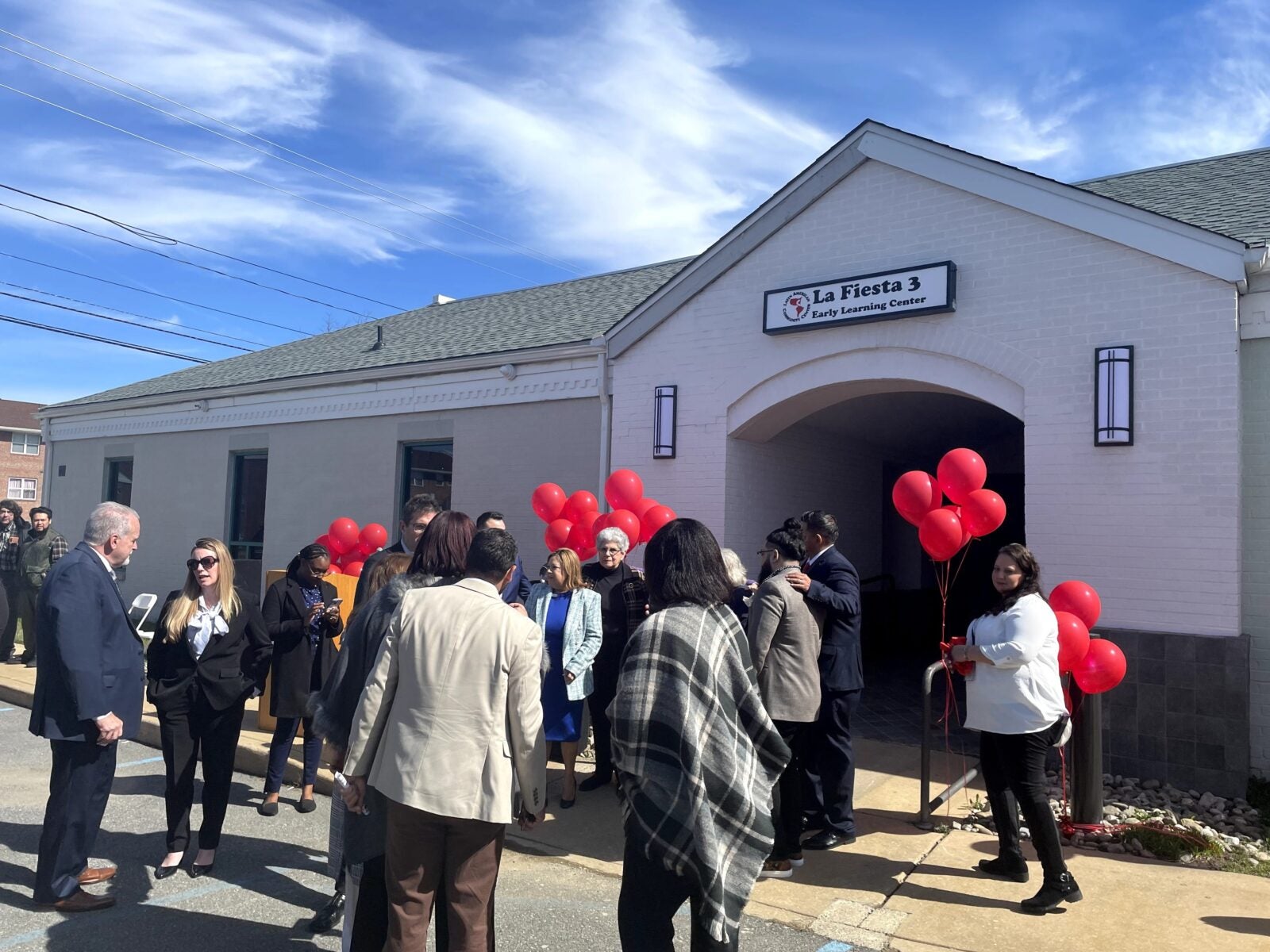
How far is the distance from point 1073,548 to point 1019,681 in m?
2.93

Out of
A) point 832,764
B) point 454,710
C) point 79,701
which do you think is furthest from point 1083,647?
point 79,701

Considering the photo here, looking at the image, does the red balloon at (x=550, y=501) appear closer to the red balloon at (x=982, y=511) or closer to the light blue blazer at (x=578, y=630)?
the light blue blazer at (x=578, y=630)

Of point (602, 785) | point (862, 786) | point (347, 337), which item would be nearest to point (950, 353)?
point (862, 786)

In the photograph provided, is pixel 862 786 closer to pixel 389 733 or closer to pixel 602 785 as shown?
pixel 602 785

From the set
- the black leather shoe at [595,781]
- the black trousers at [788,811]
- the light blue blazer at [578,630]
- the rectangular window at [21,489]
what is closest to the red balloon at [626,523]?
the light blue blazer at [578,630]

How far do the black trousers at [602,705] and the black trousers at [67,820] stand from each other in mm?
2943

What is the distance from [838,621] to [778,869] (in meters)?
1.35

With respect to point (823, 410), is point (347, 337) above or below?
above

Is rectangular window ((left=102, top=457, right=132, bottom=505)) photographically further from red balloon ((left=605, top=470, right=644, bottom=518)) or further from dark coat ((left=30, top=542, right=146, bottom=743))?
dark coat ((left=30, top=542, right=146, bottom=743))

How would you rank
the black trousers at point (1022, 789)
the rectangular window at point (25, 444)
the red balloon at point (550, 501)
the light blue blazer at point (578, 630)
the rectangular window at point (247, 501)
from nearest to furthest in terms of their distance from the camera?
the black trousers at point (1022, 789) < the light blue blazer at point (578, 630) < the red balloon at point (550, 501) < the rectangular window at point (247, 501) < the rectangular window at point (25, 444)

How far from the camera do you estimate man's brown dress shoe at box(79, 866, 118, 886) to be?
4516mm

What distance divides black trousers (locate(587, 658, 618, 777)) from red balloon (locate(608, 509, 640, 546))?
111cm

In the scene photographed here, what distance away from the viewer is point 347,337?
16.6 metres

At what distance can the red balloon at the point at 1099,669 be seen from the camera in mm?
5293
